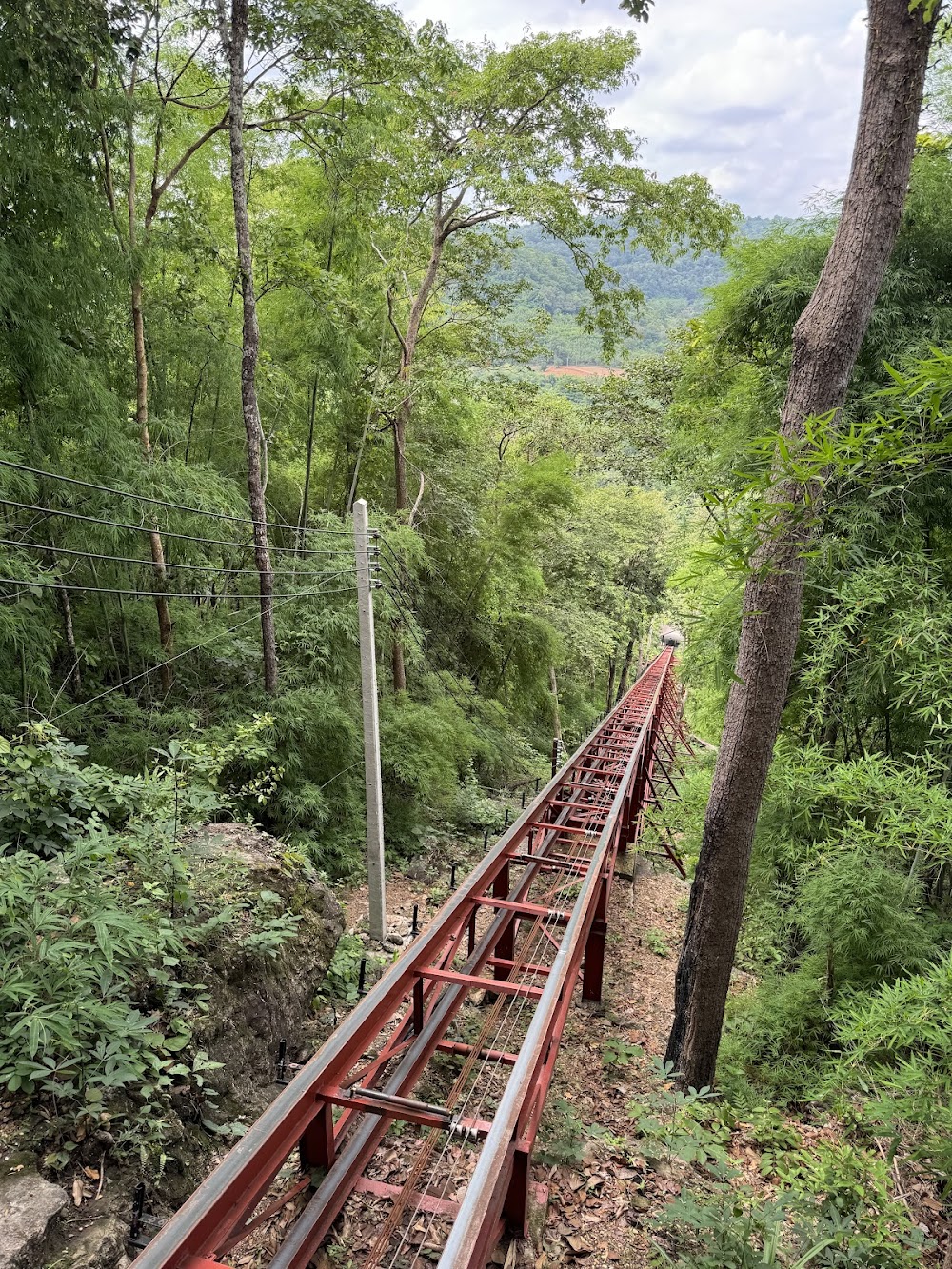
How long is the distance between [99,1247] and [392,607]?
6.96m

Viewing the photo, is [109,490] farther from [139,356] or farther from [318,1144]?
[318,1144]

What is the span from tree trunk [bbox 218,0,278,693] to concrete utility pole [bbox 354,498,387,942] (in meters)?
1.00

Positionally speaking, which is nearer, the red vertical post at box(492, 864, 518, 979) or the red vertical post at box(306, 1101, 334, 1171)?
the red vertical post at box(306, 1101, 334, 1171)

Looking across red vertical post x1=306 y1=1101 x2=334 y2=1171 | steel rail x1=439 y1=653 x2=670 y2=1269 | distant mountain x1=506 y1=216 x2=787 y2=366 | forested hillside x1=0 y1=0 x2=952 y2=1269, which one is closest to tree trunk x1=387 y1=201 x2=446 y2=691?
forested hillside x1=0 y1=0 x2=952 y2=1269

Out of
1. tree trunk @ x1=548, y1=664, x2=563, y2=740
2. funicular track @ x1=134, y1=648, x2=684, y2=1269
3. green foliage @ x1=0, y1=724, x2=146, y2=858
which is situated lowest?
tree trunk @ x1=548, y1=664, x2=563, y2=740

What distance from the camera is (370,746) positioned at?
6.23m

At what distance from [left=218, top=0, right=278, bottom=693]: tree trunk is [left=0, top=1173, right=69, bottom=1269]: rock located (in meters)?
4.68

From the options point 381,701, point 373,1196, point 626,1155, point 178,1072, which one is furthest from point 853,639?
point 381,701

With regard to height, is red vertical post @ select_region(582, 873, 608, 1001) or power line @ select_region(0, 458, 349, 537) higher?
power line @ select_region(0, 458, 349, 537)

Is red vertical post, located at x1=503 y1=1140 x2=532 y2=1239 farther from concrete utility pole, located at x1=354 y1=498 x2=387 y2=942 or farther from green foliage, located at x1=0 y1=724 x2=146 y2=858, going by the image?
concrete utility pole, located at x1=354 y1=498 x2=387 y2=942

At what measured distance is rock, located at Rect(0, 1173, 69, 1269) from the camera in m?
2.23

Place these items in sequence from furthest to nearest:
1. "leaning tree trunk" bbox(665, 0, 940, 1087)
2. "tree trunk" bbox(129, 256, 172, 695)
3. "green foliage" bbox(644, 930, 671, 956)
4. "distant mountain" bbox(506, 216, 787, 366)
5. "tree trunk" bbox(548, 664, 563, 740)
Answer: "tree trunk" bbox(548, 664, 563, 740) → "distant mountain" bbox(506, 216, 787, 366) → "green foliage" bbox(644, 930, 671, 956) → "tree trunk" bbox(129, 256, 172, 695) → "leaning tree trunk" bbox(665, 0, 940, 1087)

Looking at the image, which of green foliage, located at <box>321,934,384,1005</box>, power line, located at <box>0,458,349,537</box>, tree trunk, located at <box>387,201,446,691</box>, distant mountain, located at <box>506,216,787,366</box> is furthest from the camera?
tree trunk, located at <box>387,201,446,691</box>

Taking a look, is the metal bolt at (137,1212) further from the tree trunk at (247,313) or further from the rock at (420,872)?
the rock at (420,872)
